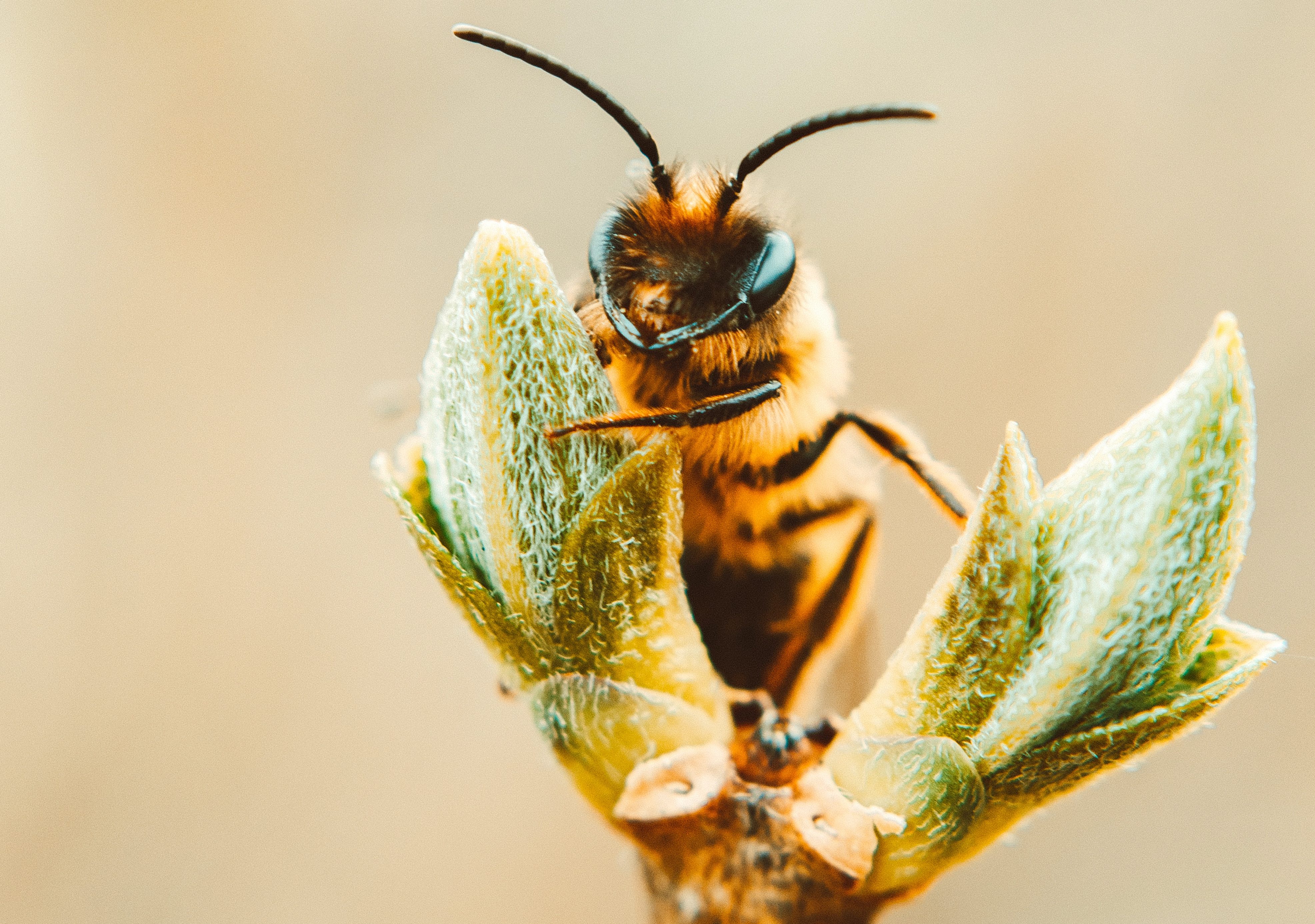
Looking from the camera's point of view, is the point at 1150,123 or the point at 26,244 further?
the point at 1150,123

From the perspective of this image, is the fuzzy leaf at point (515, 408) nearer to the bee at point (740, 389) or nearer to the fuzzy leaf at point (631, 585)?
the fuzzy leaf at point (631, 585)

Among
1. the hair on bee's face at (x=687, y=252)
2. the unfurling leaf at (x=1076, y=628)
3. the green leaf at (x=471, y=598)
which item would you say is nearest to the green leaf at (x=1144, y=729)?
the unfurling leaf at (x=1076, y=628)

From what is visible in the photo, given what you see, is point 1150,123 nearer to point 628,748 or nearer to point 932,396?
point 932,396

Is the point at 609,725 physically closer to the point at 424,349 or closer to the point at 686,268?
the point at 686,268

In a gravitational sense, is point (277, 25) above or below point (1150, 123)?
above

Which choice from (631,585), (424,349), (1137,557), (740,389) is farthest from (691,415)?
(424,349)

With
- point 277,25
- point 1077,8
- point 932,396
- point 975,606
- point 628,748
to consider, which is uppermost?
point 277,25

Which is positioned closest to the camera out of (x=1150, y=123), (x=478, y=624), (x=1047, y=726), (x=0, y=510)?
(x=1047, y=726)

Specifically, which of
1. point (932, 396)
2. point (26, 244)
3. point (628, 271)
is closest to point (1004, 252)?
point (932, 396)
